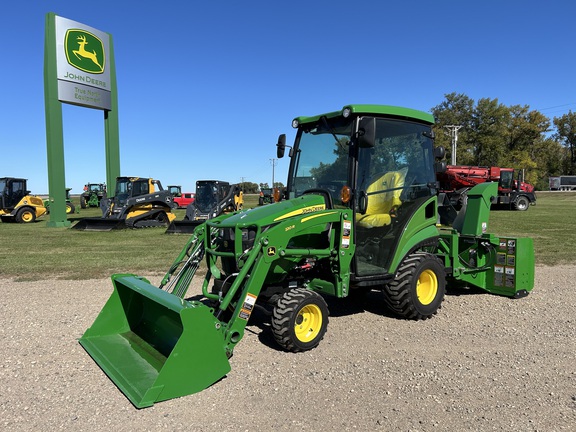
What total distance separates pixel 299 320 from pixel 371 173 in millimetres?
1839

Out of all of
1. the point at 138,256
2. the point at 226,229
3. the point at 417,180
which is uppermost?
the point at 417,180

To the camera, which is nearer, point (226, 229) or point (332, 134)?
point (226, 229)

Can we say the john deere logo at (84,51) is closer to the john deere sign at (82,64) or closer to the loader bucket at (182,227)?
the john deere sign at (82,64)

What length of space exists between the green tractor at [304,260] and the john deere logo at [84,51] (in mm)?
18880

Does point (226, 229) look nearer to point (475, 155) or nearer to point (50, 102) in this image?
point (50, 102)

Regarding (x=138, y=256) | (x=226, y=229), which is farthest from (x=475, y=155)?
(x=226, y=229)

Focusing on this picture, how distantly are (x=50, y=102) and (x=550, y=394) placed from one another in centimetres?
2142

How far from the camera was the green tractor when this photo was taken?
3918 millimetres

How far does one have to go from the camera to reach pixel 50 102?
2002cm

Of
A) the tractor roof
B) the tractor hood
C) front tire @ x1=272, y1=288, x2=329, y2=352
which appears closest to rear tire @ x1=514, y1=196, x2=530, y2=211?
the tractor roof

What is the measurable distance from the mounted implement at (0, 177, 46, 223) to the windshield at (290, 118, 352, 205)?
2124 centimetres

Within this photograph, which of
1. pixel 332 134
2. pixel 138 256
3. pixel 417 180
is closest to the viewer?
pixel 332 134

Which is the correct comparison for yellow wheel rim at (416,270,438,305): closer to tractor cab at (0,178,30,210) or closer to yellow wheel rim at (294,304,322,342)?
yellow wheel rim at (294,304,322,342)

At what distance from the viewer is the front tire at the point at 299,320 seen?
14.4 ft
